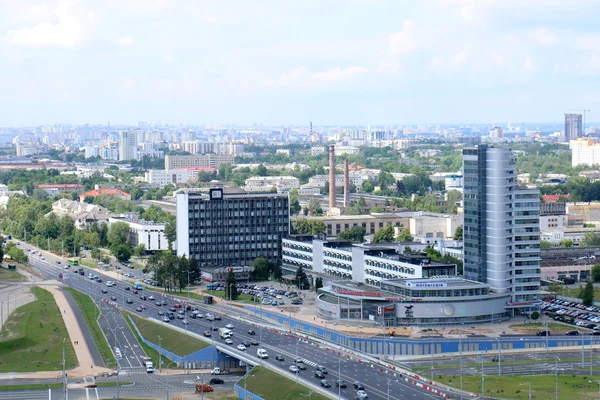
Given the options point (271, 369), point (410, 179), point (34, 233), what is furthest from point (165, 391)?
point (410, 179)

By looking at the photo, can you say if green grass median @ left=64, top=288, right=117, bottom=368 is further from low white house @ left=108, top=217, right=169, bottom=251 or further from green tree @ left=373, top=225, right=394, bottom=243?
green tree @ left=373, top=225, right=394, bottom=243

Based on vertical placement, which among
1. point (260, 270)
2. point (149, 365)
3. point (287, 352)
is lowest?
point (149, 365)

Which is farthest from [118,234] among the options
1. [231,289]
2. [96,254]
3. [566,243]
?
[566,243]

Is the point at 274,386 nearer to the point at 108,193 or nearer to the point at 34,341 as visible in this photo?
the point at 34,341

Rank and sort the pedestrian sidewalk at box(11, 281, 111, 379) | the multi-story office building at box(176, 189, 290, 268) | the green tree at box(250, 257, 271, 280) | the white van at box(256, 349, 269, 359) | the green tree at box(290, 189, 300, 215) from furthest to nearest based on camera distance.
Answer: the green tree at box(290, 189, 300, 215), the multi-story office building at box(176, 189, 290, 268), the green tree at box(250, 257, 271, 280), the pedestrian sidewalk at box(11, 281, 111, 379), the white van at box(256, 349, 269, 359)

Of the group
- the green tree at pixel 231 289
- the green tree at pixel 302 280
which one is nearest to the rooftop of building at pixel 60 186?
the green tree at pixel 302 280

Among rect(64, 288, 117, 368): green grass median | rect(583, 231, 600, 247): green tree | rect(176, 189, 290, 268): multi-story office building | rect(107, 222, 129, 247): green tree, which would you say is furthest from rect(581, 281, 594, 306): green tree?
rect(107, 222, 129, 247): green tree

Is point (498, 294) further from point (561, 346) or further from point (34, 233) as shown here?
point (34, 233)
